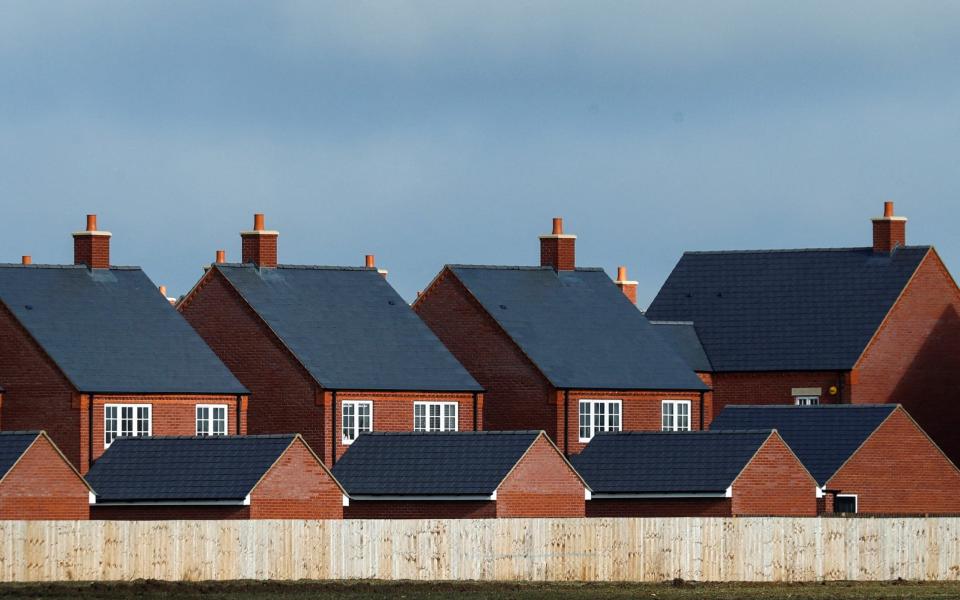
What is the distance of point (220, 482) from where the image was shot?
7531cm

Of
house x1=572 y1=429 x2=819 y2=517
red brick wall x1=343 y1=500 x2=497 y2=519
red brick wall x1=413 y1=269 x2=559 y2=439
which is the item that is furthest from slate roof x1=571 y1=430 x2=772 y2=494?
red brick wall x1=413 y1=269 x2=559 y2=439

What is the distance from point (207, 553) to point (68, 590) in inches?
201

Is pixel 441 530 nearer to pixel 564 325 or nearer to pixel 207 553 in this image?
pixel 207 553

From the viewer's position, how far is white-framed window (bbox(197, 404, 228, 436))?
272 ft

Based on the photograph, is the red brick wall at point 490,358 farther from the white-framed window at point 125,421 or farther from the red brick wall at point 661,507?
the white-framed window at point 125,421

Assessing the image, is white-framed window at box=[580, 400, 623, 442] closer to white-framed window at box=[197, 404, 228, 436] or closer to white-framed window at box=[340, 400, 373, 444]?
white-framed window at box=[340, 400, 373, 444]

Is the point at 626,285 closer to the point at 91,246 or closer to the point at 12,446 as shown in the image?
the point at 91,246

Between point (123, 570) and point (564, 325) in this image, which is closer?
point (123, 570)

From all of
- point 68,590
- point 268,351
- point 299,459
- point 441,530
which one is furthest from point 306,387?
point 68,590

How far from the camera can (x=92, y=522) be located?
212ft

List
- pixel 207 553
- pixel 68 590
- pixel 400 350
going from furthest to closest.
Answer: pixel 400 350, pixel 207 553, pixel 68 590

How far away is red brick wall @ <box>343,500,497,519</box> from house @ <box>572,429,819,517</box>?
15.4 feet

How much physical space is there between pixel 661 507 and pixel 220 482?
543 inches

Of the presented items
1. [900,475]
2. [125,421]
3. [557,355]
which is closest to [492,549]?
[125,421]
